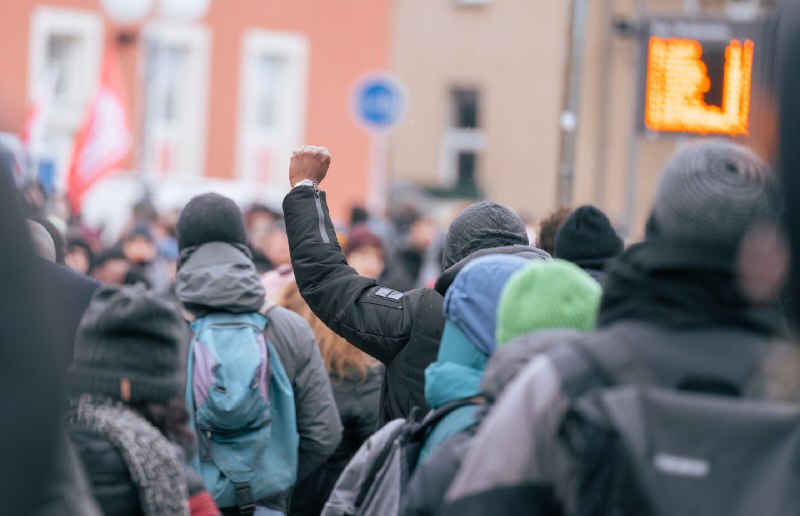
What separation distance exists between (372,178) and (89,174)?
15792mm

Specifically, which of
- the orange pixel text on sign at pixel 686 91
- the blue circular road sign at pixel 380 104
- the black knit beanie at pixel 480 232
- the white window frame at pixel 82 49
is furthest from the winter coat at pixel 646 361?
the white window frame at pixel 82 49

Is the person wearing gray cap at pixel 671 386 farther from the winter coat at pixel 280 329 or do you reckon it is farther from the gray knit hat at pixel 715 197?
the winter coat at pixel 280 329

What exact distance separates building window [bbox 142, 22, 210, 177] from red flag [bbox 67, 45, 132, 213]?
13.5 meters

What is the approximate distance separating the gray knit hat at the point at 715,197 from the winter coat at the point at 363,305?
1.51m

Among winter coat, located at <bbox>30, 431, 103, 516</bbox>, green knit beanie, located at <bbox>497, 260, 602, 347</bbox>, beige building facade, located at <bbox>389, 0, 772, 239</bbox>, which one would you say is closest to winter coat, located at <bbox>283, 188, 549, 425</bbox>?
green knit beanie, located at <bbox>497, 260, 602, 347</bbox>

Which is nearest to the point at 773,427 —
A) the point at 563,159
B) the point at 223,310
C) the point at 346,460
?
the point at 223,310

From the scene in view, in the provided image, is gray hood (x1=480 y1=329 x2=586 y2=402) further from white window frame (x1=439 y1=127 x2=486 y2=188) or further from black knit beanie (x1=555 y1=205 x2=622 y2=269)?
white window frame (x1=439 y1=127 x2=486 y2=188)

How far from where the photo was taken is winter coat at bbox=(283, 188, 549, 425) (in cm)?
443

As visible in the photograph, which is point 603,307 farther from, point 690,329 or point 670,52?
point 670,52

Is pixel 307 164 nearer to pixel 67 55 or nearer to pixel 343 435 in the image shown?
pixel 343 435

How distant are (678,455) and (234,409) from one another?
2.97 m

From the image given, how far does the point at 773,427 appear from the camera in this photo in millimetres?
2627

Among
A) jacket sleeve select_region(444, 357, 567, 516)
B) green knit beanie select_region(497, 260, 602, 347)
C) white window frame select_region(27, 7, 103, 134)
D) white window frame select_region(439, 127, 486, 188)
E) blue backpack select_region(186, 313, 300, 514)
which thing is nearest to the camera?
jacket sleeve select_region(444, 357, 567, 516)

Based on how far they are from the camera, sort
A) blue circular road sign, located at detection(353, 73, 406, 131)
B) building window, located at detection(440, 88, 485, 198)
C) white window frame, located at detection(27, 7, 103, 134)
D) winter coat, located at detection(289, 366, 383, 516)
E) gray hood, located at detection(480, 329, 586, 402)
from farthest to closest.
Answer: building window, located at detection(440, 88, 485, 198), white window frame, located at detection(27, 7, 103, 134), blue circular road sign, located at detection(353, 73, 406, 131), winter coat, located at detection(289, 366, 383, 516), gray hood, located at detection(480, 329, 586, 402)
